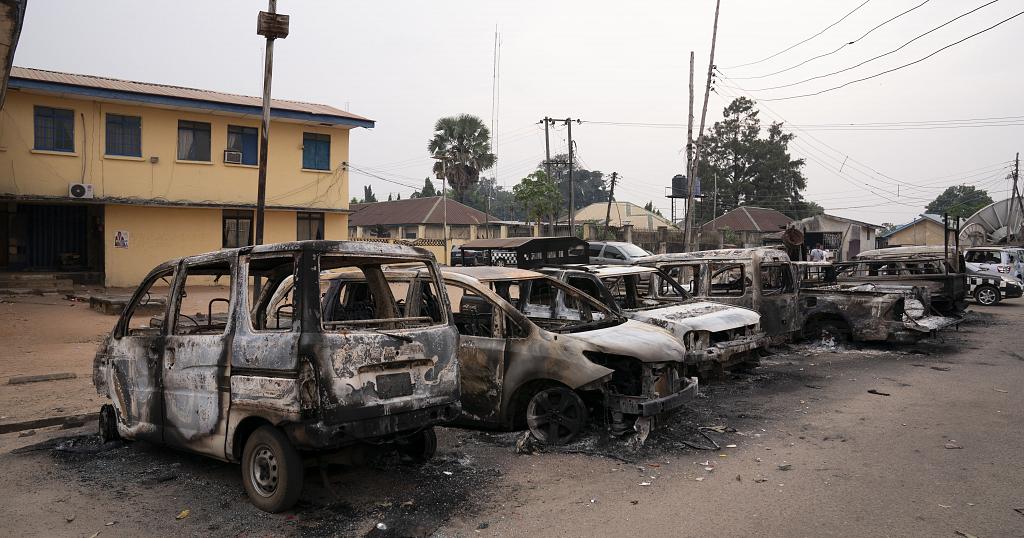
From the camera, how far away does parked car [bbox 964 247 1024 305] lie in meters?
20.1

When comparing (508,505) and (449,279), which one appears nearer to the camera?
(508,505)

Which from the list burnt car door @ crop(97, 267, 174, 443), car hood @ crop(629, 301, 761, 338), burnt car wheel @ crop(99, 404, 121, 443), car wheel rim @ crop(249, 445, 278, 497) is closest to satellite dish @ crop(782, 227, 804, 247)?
car hood @ crop(629, 301, 761, 338)

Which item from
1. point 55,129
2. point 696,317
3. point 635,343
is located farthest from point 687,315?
point 55,129

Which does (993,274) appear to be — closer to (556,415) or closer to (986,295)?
(986,295)

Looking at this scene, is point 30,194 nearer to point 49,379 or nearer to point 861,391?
point 49,379

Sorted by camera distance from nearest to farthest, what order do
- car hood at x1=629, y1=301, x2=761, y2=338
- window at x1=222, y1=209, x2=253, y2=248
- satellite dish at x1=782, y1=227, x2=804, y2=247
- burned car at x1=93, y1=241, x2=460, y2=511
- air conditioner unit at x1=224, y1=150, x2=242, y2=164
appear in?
burned car at x1=93, y1=241, x2=460, y2=511 → car hood at x1=629, y1=301, x2=761, y2=338 → satellite dish at x1=782, y1=227, x2=804, y2=247 → air conditioner unit at x1=224, y1=150, x2=242, y2=164 → window at x1=222, y1=209, x2=253, y2=248

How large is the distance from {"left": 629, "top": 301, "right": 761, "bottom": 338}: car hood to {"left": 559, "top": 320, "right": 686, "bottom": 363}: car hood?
53.2 inches

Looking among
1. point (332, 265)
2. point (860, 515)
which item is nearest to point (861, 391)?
point (860, 515)

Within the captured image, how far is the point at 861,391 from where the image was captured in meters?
8.62

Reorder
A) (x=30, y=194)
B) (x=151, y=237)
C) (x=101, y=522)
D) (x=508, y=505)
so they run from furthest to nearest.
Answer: (x=151, y=237) → (x=30, y=194) → (x=508, y=505) → (x=101, y=522)

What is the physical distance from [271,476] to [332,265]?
1.61 meters

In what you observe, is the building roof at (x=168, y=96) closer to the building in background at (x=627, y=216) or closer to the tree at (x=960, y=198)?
the building in background at (x=627, y=216)

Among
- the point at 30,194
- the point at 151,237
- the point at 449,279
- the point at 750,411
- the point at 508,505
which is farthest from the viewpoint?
the point at 151,237

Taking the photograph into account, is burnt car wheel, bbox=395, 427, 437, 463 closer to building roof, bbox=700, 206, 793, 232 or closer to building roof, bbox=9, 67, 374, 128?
building roof, bbox=9, 67, 374, 128
